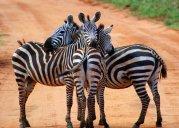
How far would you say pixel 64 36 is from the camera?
31.4ft

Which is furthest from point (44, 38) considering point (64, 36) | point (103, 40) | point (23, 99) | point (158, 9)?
point (103, 40)

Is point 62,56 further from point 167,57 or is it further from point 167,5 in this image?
point 167,5

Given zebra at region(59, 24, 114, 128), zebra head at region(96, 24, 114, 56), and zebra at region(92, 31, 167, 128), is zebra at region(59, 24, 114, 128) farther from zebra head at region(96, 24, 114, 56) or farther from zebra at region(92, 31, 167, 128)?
zebra at region(92, 31, 167, 128)

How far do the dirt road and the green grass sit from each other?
0.47 meters

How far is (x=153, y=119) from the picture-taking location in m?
10.4

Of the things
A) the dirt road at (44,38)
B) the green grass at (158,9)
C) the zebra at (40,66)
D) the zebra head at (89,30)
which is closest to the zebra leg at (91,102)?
the zebra at (40,66)

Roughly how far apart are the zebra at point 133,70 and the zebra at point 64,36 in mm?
632

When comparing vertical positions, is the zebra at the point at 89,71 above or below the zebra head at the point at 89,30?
below

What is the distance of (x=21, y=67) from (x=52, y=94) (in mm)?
2992

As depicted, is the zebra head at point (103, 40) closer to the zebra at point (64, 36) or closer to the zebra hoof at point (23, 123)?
the zebra at point (64, 36)

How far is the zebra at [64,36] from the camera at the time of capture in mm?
9547

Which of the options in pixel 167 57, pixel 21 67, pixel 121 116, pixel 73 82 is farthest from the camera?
pixel 167 57

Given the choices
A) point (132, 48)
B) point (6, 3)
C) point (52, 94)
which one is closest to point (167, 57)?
point (52, 94)

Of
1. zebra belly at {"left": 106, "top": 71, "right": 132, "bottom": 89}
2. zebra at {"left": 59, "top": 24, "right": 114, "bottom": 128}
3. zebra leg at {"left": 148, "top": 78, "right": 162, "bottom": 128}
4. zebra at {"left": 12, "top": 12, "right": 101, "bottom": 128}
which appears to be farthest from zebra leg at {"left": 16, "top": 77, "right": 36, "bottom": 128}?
zebra leg at {"left": 148, "top": 78, "right": 162, "bottom": 128}
